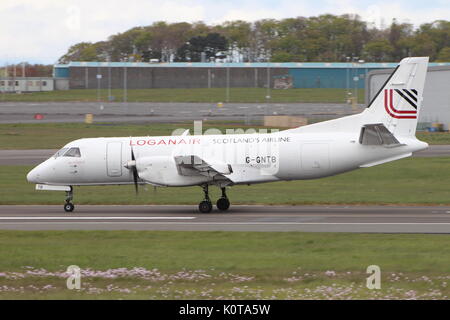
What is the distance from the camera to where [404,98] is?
92.3 ft

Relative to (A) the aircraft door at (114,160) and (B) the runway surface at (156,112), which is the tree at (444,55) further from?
(A) the aircraft door at (114,160)

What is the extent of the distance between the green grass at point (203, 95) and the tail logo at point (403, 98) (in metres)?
79.8

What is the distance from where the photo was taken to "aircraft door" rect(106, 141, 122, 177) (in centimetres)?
2934

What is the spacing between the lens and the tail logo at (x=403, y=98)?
28047mm

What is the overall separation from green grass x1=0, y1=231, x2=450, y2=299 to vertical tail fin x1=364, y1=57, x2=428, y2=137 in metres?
7.22

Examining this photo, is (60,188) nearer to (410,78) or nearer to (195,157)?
(195,157)

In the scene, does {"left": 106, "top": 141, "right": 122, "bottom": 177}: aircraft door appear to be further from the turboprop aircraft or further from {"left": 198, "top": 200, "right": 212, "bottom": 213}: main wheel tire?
{"left": 198, "top": 200, "right": 212, "bottom": 213}: main wheel tire

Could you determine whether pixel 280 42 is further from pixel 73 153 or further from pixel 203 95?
pixel 73 153

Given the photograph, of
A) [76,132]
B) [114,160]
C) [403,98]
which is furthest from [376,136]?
[76,132]

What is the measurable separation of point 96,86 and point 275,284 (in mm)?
127563

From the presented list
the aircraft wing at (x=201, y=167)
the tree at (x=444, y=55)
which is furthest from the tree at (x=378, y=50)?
the aircraft wing at (x=201, y=167)

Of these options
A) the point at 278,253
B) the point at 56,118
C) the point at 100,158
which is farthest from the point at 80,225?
the point at 56,118

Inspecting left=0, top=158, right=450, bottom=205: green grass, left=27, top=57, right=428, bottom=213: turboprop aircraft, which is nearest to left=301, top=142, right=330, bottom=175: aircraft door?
left=27, top=57, right=428, bottom=213: turboprop aircraft

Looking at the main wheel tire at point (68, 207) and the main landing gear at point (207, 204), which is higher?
the main landing gear at point (207, 204)
